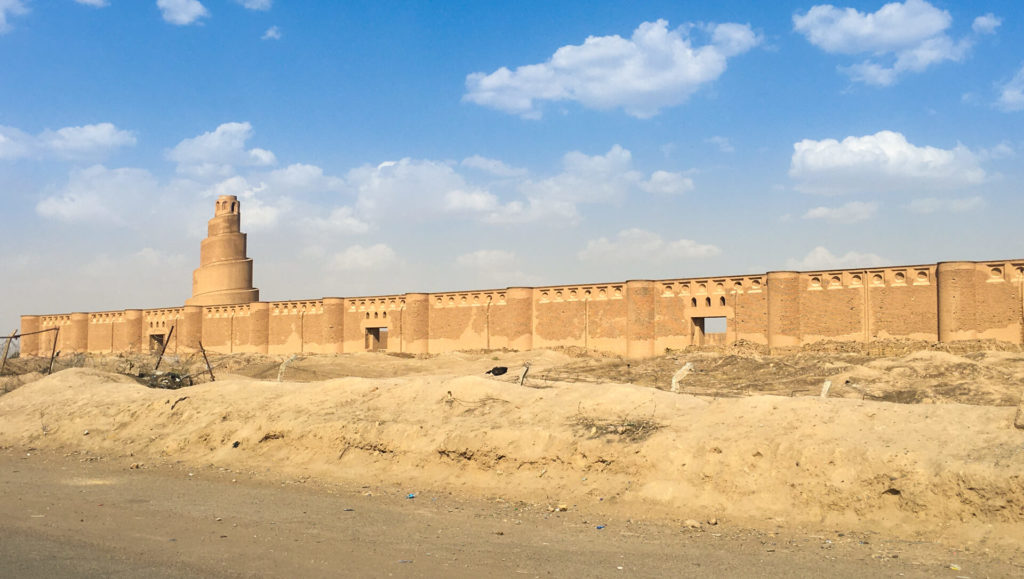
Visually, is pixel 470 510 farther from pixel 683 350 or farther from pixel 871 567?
pixel 683 350

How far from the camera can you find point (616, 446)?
9195 millimetres

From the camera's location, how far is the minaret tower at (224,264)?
46938 mm

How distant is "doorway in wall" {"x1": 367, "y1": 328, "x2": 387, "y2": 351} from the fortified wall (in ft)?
0.23

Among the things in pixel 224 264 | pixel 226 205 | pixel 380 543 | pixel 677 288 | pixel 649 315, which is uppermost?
pixel 226 205

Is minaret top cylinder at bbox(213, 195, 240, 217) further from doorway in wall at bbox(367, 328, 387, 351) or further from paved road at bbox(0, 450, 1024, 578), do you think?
paved road at bbox(0, 450, 1024, 578)

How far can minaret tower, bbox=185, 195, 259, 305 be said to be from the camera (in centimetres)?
4694

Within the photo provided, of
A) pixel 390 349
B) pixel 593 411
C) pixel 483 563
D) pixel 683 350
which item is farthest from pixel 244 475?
pixel 390 349

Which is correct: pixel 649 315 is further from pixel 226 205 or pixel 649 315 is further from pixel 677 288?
pixel 226 205

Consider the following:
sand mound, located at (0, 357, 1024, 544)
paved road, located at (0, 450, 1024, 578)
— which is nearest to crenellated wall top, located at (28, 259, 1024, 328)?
sand mound, located at (0, 357, 1024, 544)

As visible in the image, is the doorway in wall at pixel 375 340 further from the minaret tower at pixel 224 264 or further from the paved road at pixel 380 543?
the paved road at pixel 380 543

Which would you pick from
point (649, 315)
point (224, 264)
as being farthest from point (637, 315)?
point (224, 264)

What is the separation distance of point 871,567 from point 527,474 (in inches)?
167

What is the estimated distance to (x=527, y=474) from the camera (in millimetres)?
9453

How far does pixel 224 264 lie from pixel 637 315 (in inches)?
1139
